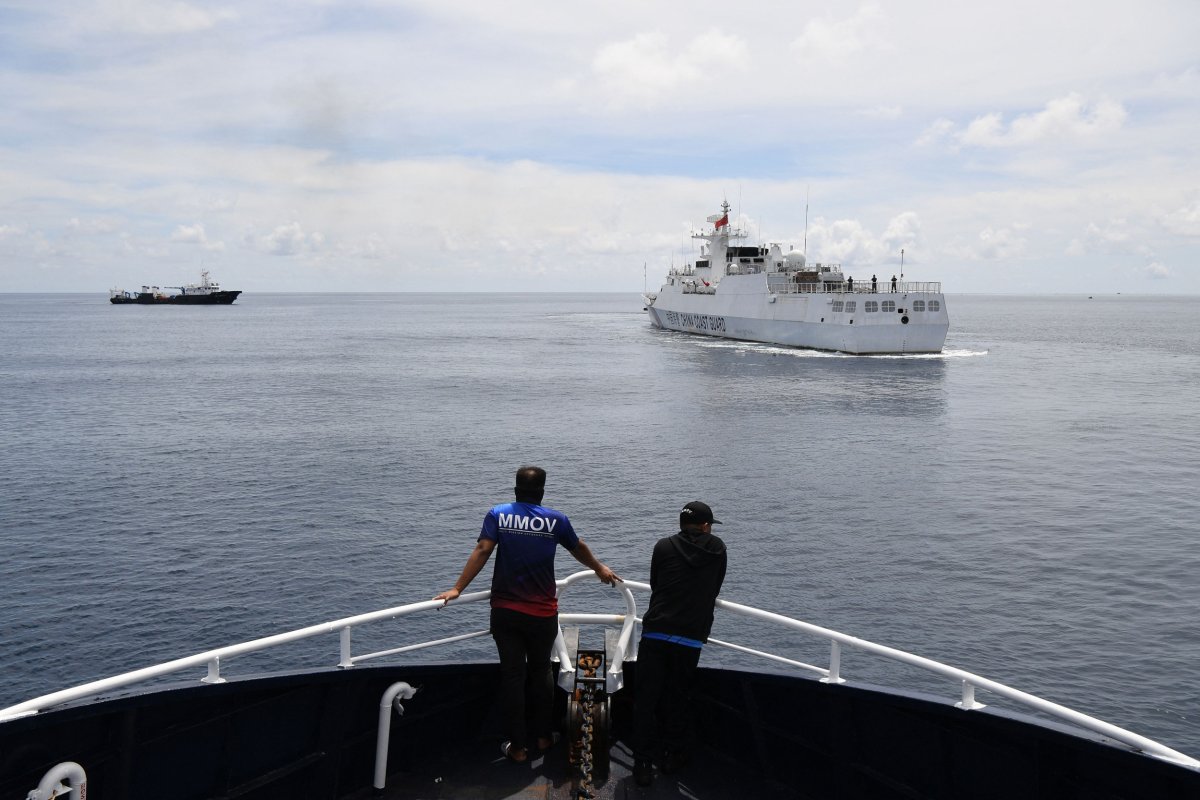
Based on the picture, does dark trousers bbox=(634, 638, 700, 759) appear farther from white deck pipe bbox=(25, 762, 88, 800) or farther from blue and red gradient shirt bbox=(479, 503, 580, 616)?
white deck pipe bbox=(25, 762, 88, 800)

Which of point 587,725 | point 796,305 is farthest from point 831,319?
point 587,725

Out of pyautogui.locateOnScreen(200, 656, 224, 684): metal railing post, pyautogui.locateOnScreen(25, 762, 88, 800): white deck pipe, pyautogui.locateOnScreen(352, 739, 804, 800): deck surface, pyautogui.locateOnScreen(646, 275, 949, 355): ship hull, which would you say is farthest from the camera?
pyautogui.locateOnScreen(646, 275, 949, 355): ship hull

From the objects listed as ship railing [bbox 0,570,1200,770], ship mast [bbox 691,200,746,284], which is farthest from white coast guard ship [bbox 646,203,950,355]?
ship railing [bbox 0,570,1200,770]

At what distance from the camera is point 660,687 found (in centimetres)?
554

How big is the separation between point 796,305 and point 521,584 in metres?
70.9

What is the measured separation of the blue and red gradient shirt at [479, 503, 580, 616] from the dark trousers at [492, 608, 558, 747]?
79 millimetres

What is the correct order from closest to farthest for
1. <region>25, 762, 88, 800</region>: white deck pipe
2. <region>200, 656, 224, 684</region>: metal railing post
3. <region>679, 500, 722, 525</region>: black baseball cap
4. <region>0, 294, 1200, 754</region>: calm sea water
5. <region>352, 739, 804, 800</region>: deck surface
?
<region>25, 762, 88, 800</region>: white deck pipe
<region>200, 656, 224, 684</region>: metal railing post
<region>679, 500, 722, 525</region>: black baseball cap
<region>352, 739, 804, 800</region>: deck surface
<region>0, 294, 1200, 754</region>: calm sea water

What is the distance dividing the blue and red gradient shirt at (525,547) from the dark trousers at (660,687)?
2.43ft

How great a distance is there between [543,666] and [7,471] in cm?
3203

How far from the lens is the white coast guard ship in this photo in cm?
6800

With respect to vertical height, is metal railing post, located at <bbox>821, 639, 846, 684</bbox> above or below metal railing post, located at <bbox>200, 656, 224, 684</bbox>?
below

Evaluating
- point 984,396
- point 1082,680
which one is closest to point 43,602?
point 1082,680

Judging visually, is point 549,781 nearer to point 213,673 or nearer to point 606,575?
point 606,575

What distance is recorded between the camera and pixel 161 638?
53.6 ft
